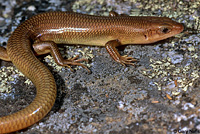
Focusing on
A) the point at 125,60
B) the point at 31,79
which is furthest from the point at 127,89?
the point at 31,79

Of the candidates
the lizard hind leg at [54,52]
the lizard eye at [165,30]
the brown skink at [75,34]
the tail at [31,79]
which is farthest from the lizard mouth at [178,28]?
the tail at [31,79]

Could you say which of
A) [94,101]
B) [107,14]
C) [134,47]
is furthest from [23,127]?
[107,14]

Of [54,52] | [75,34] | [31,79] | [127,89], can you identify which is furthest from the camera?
[75,34]

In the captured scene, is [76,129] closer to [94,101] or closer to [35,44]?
[94,101]

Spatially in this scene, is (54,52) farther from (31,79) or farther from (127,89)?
(127,89)

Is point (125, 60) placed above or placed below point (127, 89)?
above

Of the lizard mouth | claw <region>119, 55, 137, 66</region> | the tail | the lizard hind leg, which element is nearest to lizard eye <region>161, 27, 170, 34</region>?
the lizard mouth
